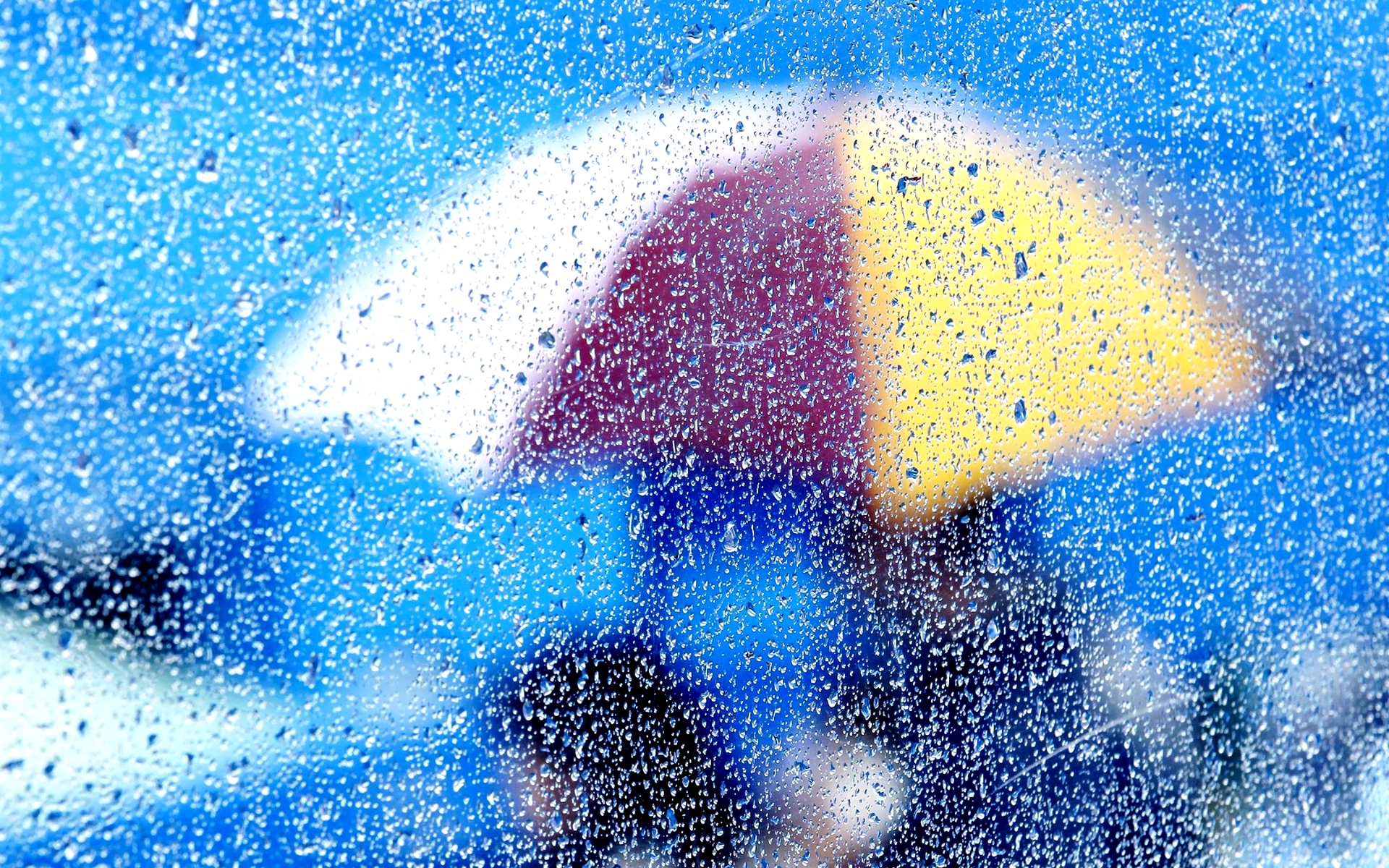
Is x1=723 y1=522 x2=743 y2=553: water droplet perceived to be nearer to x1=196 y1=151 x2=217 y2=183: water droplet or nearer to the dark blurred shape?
the dark blurred shape

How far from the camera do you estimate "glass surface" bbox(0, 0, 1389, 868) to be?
0.48m

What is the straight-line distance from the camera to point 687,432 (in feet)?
2.19

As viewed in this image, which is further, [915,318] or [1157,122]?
[1157,122]

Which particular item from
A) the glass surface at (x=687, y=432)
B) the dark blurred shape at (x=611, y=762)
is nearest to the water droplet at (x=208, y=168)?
the glass surface at (x=687, y=432)

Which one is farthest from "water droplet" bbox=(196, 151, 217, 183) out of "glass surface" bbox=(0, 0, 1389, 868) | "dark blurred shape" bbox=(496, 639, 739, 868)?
"dark blurred shape" bbox=(496, 639, 739, 868)

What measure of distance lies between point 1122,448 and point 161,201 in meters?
0.77

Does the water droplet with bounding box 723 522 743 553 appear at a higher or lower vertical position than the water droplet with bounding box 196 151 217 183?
lower

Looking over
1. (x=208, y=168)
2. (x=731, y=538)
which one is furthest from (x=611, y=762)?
(x=208, y=168)

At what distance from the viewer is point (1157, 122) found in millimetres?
885

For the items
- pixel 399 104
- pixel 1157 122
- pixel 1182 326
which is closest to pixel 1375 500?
pixel 1182 326

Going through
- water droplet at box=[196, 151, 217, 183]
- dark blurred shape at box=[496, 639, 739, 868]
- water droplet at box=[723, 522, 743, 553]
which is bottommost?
dark blurred shape at box=[496, 639, 739, 868]

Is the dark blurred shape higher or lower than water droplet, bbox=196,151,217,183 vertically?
lower

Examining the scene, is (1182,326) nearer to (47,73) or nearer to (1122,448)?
(1122,448)

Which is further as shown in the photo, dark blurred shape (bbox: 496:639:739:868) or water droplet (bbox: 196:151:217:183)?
dark blurred shape (bbox: 496:639:739:868)
